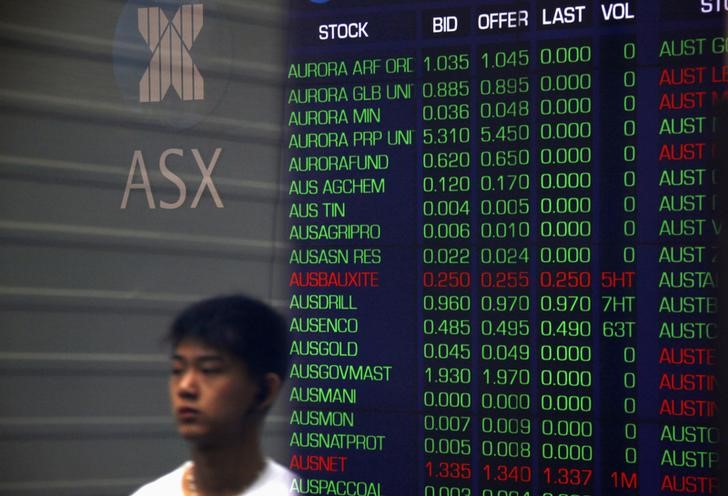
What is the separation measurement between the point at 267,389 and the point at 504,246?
2.11 feet

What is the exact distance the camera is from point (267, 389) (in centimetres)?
248

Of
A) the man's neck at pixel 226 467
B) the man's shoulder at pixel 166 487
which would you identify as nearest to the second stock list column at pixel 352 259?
the man's neck at pixel 226 467

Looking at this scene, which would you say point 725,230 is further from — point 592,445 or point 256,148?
point 256,148

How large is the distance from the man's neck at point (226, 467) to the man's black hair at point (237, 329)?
0.52 ft

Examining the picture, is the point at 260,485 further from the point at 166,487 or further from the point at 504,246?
the point at 504,246

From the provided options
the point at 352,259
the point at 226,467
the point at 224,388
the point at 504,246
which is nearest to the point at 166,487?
the point at 226,467

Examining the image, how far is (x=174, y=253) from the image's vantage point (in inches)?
120

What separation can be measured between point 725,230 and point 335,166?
3.87 ft

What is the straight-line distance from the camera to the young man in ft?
7.70

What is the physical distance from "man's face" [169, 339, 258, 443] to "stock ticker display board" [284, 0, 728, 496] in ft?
1.36

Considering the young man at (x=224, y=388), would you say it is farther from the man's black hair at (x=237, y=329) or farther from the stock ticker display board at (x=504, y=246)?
the stock ticker display board at (x=504, y=246)

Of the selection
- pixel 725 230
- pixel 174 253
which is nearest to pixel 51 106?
Result: pixel 174 253

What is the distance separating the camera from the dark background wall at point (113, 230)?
303 centimetres

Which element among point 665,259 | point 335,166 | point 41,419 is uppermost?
point 335,166
